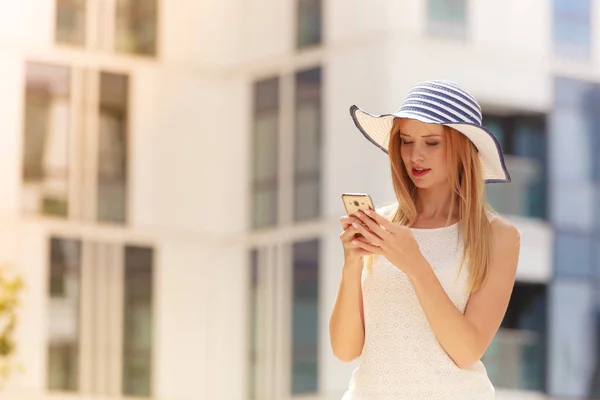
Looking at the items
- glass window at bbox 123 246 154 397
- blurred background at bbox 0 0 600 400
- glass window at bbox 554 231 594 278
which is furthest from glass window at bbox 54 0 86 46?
glass window at bbox 554 231 594 278

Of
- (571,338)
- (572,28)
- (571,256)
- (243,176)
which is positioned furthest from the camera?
(243,176)

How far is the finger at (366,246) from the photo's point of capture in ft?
7.57

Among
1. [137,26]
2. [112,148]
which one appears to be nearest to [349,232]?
[112,148]

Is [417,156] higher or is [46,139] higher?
[46,139]

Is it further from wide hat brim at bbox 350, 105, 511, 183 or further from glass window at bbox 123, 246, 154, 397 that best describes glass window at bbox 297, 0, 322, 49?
wide hat brim at bbox 350, 105, 511, 183

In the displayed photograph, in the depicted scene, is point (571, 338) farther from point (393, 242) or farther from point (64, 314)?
point (393, 242)

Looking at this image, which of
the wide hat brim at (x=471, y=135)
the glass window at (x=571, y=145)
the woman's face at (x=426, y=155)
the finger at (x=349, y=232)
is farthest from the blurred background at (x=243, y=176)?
the finger at (x=349, y=232)

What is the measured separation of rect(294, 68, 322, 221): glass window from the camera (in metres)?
10.7

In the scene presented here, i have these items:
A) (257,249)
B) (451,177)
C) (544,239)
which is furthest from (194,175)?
(451,177)

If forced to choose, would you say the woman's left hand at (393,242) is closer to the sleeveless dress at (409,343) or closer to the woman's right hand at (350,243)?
the woman's right hand at (350,243)

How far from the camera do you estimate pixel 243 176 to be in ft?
37.4

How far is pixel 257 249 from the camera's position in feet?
36.6

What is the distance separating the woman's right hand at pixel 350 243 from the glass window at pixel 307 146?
27.3ft

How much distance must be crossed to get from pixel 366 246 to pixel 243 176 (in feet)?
29.8
